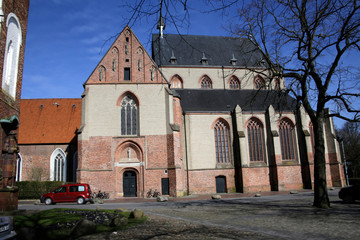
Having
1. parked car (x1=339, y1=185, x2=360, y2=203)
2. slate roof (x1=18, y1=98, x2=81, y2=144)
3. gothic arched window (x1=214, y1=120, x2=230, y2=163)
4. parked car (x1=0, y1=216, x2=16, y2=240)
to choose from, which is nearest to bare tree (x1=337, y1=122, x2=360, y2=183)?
gothic arched window (x1=214, y1=120, x2=230, y2=163)

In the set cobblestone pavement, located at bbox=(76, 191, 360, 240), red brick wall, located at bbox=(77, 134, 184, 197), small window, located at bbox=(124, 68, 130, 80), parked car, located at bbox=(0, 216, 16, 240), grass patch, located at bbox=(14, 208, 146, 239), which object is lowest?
cobblestone pavement, located at bbox=(76, 191, 360, 240)

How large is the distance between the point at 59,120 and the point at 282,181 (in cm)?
2276

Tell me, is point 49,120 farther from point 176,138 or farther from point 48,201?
point 176,138

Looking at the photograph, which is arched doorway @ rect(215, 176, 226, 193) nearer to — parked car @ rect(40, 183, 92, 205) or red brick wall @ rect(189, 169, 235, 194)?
red brick wall @ rect(189, 169, 235, 194)

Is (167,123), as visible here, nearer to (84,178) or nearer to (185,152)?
(185,152)

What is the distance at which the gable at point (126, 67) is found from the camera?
25234 mm

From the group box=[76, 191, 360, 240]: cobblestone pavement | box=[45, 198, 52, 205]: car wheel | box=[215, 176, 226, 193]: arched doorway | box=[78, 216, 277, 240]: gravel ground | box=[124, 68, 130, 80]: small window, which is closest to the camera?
box=[78, 216, 277, 240]: gravel ground

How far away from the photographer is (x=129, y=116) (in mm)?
25031

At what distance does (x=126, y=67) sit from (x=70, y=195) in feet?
38.0

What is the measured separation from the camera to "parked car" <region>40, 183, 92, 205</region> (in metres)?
20.4

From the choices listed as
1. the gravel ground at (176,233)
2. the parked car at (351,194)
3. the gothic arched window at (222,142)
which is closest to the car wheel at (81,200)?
the gravel ground at (176,233)

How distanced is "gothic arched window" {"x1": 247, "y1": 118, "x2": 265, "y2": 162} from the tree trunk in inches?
549

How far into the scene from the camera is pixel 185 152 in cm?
2673

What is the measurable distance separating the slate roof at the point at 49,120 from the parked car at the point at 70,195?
8577 millimetres
